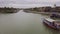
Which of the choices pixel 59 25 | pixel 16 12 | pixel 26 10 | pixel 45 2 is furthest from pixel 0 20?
pixel 59 25

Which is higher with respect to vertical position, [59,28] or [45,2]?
[45,2]

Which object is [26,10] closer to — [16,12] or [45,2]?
[16,12]

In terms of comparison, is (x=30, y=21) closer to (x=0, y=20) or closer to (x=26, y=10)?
(x=26, y=10)

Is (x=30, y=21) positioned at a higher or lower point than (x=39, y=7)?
lower

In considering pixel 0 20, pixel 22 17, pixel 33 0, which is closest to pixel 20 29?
pixel 22 17

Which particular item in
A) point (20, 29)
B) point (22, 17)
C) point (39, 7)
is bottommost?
point (20, 29)
